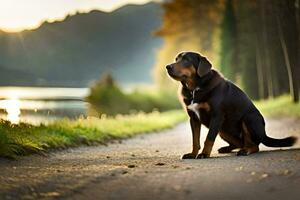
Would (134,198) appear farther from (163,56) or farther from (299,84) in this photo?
(163,56)

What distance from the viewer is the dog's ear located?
9586mm

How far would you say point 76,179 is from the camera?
7.20m

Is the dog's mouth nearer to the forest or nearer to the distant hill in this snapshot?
the forest

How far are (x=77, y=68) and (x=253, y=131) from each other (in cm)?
9497

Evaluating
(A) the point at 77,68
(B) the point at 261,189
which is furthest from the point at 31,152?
(A) the point at 77,68

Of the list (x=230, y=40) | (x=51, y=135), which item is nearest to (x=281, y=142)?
(x=51, y=135)

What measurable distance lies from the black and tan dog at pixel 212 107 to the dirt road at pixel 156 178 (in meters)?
0.56

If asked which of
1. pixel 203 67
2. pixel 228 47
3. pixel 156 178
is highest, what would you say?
pixel 228 47

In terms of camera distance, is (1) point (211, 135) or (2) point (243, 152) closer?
(1) point (211, 135)

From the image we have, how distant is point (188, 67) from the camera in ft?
31.6

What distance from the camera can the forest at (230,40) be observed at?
3679 centimetres

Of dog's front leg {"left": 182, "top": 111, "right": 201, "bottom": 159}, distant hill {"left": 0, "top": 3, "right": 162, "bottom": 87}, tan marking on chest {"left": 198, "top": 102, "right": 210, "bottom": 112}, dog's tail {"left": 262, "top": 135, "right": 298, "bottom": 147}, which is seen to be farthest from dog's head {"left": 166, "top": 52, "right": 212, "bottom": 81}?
distant hill {"left": 0, "top": 3, "right": 162, "bottom": 87}

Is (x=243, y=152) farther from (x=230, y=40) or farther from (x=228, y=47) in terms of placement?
(x=230, y=40)

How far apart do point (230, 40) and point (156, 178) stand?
138ft
